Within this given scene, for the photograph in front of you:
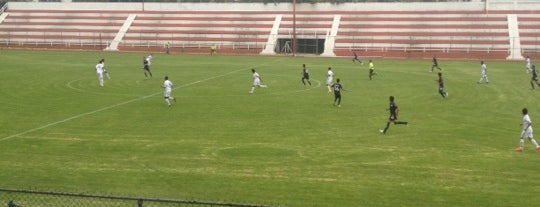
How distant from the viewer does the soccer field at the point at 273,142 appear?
18.1 metres

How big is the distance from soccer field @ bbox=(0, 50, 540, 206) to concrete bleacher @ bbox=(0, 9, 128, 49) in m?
42.1

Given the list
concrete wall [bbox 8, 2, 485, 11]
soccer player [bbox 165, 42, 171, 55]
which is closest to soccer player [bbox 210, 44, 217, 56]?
soccer player [bbox 165, 42, 171, 55]

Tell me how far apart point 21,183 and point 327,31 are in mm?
65814

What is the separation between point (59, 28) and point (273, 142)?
73682 mm

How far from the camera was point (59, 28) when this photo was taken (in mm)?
90562

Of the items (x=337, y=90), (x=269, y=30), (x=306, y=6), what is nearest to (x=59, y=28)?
(x=269, y=30)

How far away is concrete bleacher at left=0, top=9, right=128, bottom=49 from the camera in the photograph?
8650 cm

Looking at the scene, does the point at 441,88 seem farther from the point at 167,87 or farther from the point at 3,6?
the point at 3,6

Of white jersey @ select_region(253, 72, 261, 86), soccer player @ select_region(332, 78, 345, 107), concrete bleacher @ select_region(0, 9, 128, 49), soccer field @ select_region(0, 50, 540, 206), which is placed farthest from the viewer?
concrete bleacher @ select_region(0, 9, 128, 49)

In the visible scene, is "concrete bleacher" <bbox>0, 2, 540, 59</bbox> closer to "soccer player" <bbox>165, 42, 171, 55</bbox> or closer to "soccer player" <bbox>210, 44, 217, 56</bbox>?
"soccer player" <bbox>165, 42, 171, 55</bbox>

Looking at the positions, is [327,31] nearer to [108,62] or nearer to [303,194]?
[108,62]

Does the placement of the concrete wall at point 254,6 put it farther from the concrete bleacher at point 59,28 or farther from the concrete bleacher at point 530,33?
the concrete bleacher at point 530,33

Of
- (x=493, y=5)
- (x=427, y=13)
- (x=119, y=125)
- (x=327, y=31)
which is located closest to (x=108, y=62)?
(x=327, y=31)

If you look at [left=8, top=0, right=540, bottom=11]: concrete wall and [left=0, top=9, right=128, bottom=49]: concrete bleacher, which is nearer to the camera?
[left=8, top=0, right=540, bottom=11]: concrete wall
